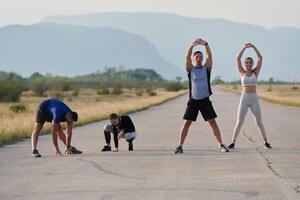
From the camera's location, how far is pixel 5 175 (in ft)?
37.5

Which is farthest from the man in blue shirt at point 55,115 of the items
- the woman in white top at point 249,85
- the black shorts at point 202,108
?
the woman in white top at point 249,85

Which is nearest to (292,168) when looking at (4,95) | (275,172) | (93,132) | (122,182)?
(275,172)

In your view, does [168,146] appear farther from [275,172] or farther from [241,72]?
[275,172]

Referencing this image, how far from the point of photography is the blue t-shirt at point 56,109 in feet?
45.9

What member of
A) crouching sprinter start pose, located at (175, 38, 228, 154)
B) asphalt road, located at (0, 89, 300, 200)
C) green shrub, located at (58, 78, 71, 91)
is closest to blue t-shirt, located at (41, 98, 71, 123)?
asphalt road, located at (0, 89, 300, 200)

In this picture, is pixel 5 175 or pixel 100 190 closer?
pixel 100 190

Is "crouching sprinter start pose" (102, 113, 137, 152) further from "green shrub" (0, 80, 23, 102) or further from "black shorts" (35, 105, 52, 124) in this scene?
"green shrub" (0, 80, 23, 102)

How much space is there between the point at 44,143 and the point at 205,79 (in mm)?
5706

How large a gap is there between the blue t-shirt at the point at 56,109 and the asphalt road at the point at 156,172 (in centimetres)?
79

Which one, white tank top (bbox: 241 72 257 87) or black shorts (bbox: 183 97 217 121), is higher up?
white tank top (bbox: 241 72 257 87)

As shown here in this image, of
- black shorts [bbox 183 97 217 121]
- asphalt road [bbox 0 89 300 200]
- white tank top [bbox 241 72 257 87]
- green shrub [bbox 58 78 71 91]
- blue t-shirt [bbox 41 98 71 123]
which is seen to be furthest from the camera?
green shrub [bbox 58 78 71 91]

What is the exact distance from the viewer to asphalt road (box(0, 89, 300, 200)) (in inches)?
359

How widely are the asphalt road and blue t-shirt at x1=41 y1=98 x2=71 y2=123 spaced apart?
79 cm

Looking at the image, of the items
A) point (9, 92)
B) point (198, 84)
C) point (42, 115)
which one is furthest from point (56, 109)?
point (9, 92)
